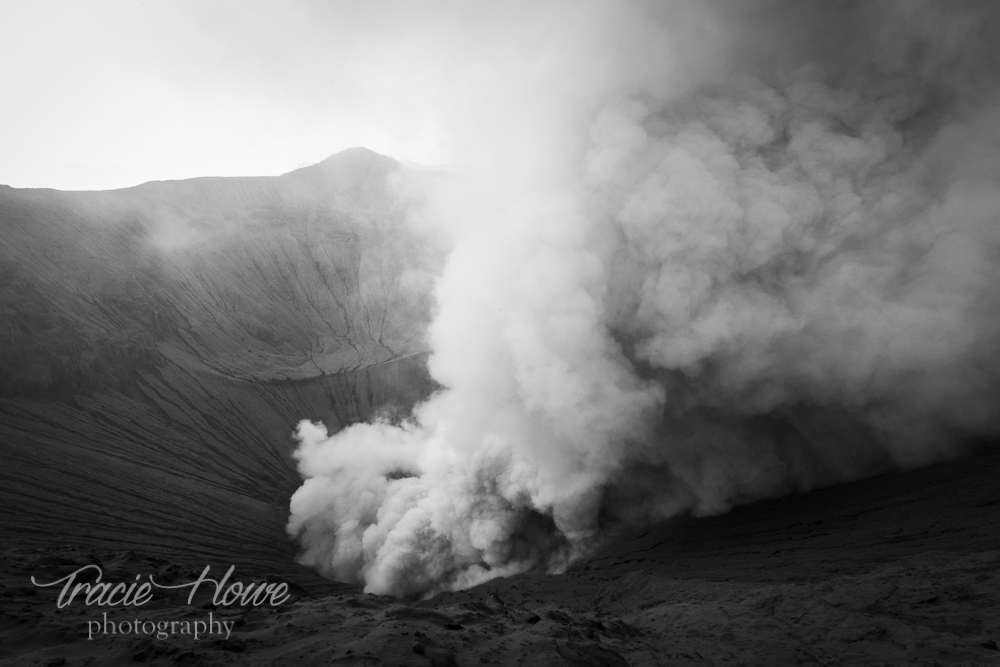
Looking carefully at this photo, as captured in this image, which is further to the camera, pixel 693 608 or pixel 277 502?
pixel 277 502

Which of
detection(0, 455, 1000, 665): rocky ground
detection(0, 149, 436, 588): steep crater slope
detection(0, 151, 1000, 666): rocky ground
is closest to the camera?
detection(0, 455, 1000, 665): rocky ground

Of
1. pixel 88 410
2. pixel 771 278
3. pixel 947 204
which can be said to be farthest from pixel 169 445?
pixel 947 204

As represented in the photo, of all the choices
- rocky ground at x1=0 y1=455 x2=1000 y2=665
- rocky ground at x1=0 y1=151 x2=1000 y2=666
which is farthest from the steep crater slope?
rocky ground at x1=0 y1=455 x2=1000 y2=665

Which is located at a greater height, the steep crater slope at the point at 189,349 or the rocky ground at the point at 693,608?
the steep crater slope at the point at 189,349

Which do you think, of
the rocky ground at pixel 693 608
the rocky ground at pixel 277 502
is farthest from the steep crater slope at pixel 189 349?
the rocky ground at pixel 693 608

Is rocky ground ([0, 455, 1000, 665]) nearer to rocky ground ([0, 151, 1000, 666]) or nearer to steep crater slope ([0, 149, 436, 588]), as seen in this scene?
rocky ground ([0, 151, 1000, 666])

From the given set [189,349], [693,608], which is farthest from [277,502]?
[693,608]

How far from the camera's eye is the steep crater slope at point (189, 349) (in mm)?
23469

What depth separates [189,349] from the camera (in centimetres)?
3734

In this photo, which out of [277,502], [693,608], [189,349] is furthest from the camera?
[189,349]

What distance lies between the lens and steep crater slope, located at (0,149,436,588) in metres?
23.5

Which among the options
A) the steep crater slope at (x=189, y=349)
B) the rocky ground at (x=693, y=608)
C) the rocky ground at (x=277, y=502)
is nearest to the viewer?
the rocky ground at (x=693, y=608)

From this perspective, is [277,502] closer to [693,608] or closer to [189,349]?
[189,349]

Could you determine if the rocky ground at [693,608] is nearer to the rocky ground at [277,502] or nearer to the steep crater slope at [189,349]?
the rocky ground at [277,502]
